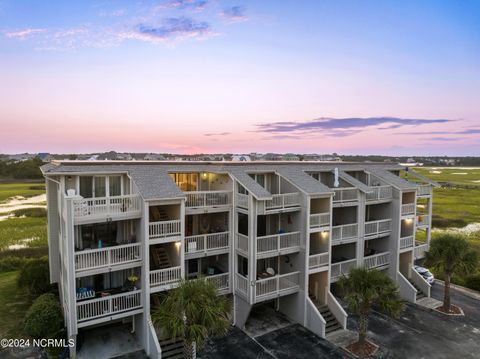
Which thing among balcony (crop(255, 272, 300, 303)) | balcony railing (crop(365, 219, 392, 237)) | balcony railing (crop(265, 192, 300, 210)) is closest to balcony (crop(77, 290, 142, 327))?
balcony (crop(255, 272, 300, 303))

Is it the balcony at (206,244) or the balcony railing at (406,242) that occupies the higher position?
the balcony at (206,244)

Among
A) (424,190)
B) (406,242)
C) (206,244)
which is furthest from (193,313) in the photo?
(424,190)

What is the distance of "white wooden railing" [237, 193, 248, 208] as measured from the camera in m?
20.2

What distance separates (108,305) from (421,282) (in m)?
24.2

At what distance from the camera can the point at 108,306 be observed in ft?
55.9

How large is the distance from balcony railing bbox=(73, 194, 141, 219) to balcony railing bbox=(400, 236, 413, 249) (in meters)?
21.2

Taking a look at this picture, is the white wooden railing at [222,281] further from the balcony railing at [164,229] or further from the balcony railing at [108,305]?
the balcony railing at [108,305]

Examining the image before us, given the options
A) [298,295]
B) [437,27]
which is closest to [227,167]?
[298,295]

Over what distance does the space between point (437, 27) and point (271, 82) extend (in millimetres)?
15804

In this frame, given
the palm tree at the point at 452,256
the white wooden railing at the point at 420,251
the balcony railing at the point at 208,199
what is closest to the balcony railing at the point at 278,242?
the balcony railing at the point at 208,199

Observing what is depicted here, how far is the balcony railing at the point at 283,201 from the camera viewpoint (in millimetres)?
20408

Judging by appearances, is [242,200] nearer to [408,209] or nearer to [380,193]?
[380,193]

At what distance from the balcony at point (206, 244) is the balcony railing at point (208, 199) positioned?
6.36 feet

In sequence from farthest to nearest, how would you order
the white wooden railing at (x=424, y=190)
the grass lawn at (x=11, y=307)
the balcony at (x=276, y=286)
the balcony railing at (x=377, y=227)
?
the white wooden railing at (x=424, y=190)
the balcony railing at (x=377, y=227)
the balcony at (x=276, y=286)
the grass lawn at (x=11, y=307)
